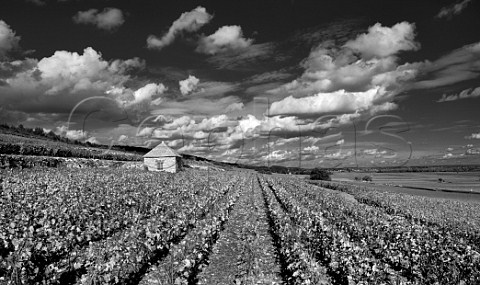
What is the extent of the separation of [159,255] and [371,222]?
12.8m

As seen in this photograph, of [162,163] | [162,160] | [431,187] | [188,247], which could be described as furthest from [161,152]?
[431,187]

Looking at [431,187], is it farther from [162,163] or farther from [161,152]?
[161,152]

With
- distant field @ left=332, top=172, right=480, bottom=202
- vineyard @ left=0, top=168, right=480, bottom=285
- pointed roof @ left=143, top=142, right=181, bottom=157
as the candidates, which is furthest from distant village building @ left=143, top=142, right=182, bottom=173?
distant field @ left=332, top=172, right=480, bottom=202

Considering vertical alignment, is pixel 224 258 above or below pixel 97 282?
below

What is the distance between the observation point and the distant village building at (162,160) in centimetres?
6050

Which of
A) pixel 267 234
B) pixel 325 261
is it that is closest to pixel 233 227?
pixel 267 234

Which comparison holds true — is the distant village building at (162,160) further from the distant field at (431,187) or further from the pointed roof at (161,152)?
the distant field at (431,187)

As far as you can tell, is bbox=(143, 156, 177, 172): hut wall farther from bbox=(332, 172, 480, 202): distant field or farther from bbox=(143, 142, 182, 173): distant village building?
bbox=(332, 172, 480, 202): distant field

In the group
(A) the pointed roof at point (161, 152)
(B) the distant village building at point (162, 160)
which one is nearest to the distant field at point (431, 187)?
(B) the distant village building at point (162, 160)

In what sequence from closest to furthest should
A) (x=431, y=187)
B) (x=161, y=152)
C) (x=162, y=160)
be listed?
(x=162, y=160)
(x=161, y=152)
(x=431, y=187)

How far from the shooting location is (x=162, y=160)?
6094cm

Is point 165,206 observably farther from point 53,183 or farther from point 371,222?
point 371,222

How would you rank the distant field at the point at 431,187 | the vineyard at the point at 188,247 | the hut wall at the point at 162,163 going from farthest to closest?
the distant field at the point at 431,187 → the hut wall at the point at 162,163 → the vineyard at the point at 188,247

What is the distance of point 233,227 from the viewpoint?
18.7m
